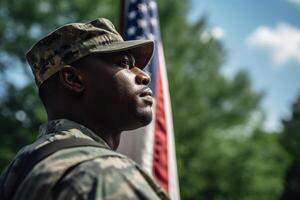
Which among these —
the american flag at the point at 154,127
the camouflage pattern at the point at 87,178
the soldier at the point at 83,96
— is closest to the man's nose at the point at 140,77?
the soldier at the point at 83,96

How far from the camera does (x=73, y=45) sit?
85.4 inches

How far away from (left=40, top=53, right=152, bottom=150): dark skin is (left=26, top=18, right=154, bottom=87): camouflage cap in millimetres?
26

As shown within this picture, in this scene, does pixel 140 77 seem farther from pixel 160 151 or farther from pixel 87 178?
pixel 160 151

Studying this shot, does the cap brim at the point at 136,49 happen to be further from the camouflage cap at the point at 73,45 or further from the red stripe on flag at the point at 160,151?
the red stripe on flag at the point at 160,151

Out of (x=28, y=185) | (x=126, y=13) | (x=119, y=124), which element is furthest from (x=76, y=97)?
(x=126, y=13)

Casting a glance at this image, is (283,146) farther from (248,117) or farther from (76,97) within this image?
(76,97)

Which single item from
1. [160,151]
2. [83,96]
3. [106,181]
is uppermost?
[83,96]

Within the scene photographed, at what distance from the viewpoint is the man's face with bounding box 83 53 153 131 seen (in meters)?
2.16

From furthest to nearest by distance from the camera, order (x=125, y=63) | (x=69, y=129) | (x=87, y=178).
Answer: (x=125, y=63) → (x=69, y=129) → (x=87, y=178)

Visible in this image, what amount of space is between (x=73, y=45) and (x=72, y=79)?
0.33 feet

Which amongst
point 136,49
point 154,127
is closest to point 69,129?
point 136,49

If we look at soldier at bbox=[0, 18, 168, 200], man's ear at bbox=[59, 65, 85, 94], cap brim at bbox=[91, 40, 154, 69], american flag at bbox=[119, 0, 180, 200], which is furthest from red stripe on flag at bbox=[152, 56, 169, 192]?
man's ear at bbox=[59, 65, 85, 94]

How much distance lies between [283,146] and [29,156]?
47.5 meters

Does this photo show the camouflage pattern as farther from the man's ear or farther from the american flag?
the american flag
